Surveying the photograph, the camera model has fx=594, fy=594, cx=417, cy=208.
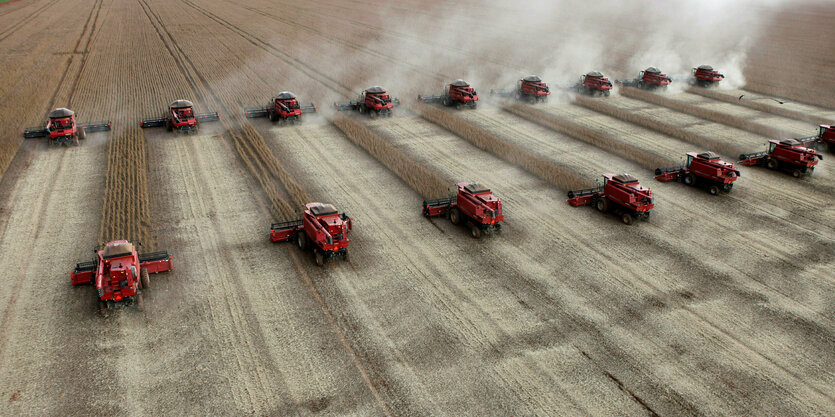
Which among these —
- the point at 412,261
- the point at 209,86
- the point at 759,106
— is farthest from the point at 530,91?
the point at 412,261

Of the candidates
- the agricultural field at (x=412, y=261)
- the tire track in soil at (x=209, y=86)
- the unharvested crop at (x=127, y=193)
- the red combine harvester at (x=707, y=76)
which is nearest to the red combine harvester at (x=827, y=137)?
the agricultural field at (x=412, y=261)

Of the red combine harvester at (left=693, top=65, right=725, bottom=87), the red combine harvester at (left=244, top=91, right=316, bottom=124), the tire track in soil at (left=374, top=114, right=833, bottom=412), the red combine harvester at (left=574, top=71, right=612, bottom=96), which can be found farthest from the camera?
the red combine harvester at (left=693, top=65, right=725, bottom=87)

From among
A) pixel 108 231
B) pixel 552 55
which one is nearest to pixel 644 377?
pixel 108 231

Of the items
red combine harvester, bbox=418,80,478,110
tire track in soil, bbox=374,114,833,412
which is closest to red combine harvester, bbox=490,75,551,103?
red combine harvester, bbox=418,80,478,110

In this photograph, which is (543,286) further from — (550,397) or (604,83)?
(604,83)

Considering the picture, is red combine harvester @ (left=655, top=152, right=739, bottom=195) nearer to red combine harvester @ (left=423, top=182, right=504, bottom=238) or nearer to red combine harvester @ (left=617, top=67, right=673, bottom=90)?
red combine harvester @ (left=423, top=182, right=504, bottom=238)

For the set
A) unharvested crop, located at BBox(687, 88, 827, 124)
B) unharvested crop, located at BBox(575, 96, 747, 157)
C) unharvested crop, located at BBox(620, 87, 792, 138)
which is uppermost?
unharvested crop, located at BBox(687, 88, 827, 124)

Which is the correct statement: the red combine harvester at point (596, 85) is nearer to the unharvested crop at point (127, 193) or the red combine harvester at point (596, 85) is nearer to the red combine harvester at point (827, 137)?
the red combine harvester at point (827, 137)
